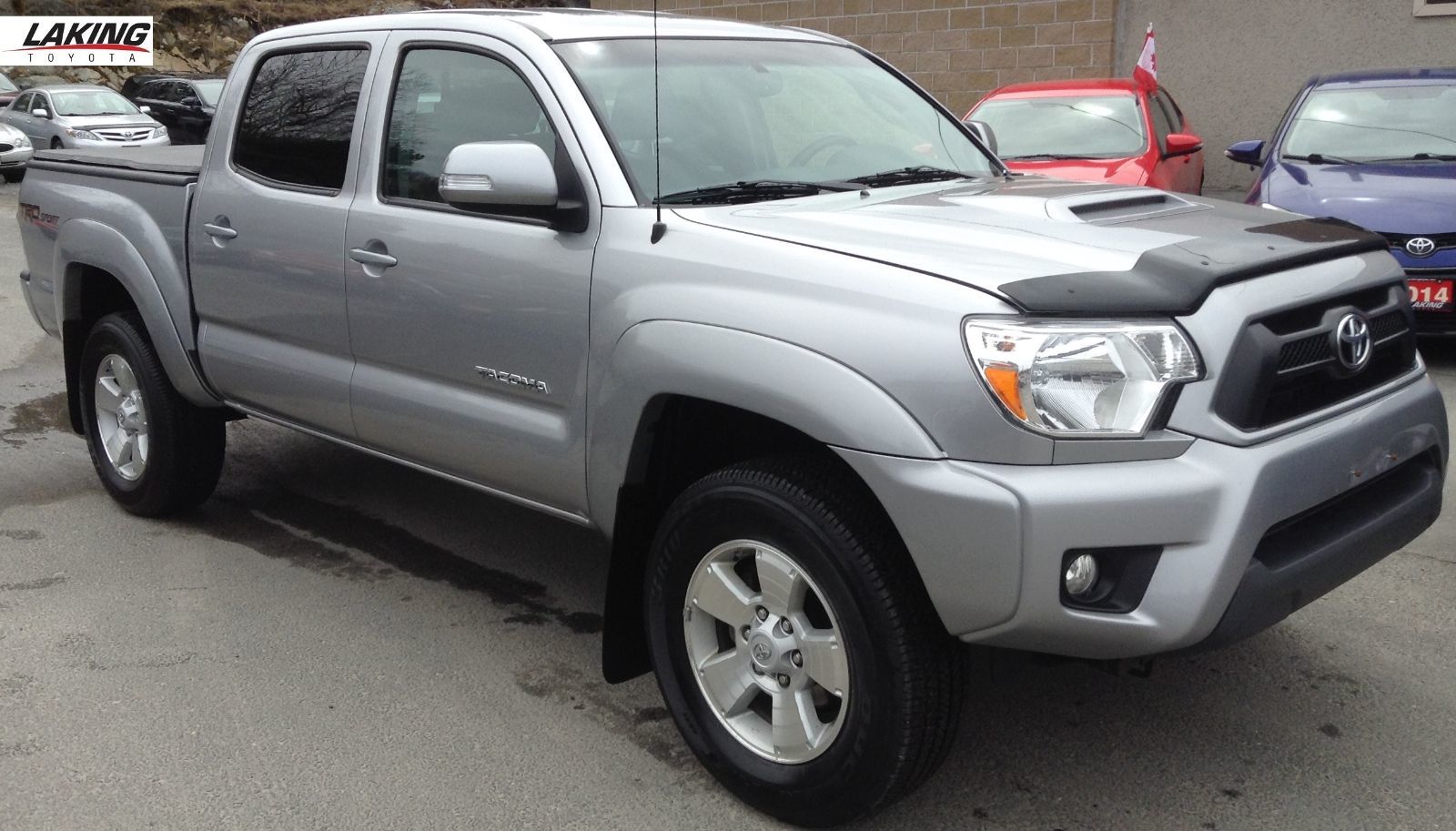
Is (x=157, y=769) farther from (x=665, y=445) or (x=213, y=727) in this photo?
(x=665, y=445)

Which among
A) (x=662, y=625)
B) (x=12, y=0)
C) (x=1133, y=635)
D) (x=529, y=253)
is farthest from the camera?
(x=12, y=0)

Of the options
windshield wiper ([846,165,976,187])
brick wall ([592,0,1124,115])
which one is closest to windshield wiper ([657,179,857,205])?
windshield wiper ([846,165,976,187])

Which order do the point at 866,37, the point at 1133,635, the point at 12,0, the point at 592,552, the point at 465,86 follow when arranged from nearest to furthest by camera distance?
the point at 1133,635, the point at 465,86, the point at 592,552, the point at 866,37, the point at 12,0

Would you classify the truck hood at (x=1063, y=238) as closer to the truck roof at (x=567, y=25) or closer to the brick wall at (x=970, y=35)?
the truck roof at (x=567, y=25)

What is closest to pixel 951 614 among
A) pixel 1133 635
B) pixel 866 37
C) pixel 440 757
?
pixel 1133 635

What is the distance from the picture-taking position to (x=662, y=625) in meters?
3.34

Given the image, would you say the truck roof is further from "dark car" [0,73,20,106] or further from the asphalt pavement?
"dark car" [0,73,20,106]

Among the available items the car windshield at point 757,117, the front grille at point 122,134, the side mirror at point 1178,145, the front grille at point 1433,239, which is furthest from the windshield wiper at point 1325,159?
the front grille at point 122,134

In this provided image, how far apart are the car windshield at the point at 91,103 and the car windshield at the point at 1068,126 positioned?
16759 millimetres

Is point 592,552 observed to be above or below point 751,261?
below

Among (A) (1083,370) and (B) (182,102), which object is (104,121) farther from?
(A) (1083,370)

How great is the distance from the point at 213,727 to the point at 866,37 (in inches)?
599

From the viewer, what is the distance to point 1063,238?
306 cm

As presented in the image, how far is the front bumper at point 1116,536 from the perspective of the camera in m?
2.64
